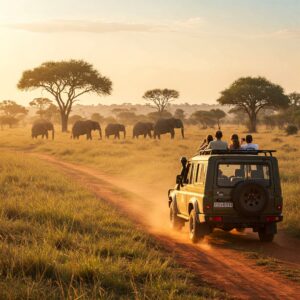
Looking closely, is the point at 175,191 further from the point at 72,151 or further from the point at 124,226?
the point at 72,151

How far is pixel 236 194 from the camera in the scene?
10.7m

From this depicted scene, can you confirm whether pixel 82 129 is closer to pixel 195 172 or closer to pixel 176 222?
pixel 176 222

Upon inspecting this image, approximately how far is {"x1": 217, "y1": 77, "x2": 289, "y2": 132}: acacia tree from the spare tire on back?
201ft

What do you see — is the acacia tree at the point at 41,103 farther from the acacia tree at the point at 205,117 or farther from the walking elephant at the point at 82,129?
the walking elephant at the point at 82,129

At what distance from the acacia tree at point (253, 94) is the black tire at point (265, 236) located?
198ft

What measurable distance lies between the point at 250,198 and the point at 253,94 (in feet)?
203

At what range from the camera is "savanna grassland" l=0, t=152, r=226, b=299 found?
6.92 meters

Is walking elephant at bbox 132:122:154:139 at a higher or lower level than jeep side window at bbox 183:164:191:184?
higher

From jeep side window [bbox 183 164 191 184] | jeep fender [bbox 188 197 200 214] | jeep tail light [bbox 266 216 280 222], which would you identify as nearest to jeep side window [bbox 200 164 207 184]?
jeep fender [bbox 188 197 200 214]

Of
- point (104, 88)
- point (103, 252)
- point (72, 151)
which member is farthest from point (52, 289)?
point (104, 88)

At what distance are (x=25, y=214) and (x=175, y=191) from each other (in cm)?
358

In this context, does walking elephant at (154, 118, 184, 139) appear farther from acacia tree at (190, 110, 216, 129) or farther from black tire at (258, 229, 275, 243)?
black tire at (258, 229, 275, 243)

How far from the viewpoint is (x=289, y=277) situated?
8633 mm

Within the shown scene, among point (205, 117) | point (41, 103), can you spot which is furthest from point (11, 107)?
point (205, 117)
